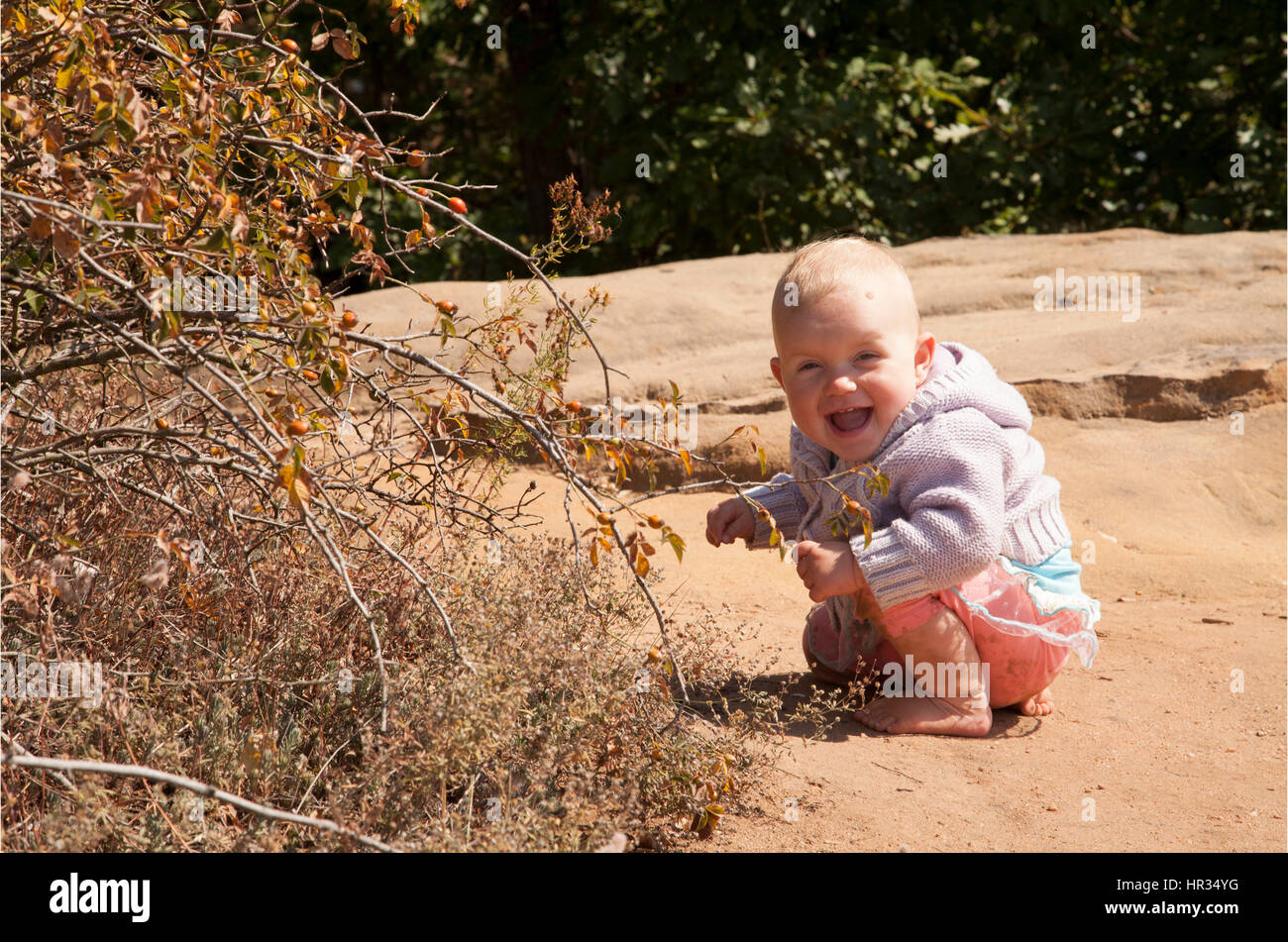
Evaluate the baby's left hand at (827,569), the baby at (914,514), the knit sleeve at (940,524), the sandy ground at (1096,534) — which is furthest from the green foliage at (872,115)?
the baby's left hand at (827,569)

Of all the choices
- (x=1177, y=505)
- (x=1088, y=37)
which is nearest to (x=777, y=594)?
(x=1177, y=505)

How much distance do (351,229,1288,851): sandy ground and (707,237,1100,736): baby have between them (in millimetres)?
180

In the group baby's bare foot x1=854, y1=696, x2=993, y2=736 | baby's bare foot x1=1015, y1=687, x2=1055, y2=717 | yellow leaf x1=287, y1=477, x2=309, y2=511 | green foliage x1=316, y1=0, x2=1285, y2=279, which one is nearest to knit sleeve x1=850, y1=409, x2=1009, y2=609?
baby's bare foot x1=854, y1=696, x2=993, y2=736

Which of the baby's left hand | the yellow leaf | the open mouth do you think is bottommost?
the baby's left hand

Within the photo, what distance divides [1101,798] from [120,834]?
2.08m

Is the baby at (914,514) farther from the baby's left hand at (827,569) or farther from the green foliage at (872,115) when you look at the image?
the green foliage at (872,115)

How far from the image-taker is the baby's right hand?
3.10m

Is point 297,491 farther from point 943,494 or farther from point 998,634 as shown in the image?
point 998,634

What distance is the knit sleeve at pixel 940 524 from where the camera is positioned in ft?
9.12

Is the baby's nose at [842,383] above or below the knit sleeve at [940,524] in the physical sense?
above

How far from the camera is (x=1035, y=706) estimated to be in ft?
10.6

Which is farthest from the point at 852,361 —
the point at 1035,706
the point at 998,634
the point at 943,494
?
the point at 1035,706

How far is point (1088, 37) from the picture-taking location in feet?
31.7

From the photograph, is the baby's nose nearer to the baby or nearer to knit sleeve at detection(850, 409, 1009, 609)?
the baby
